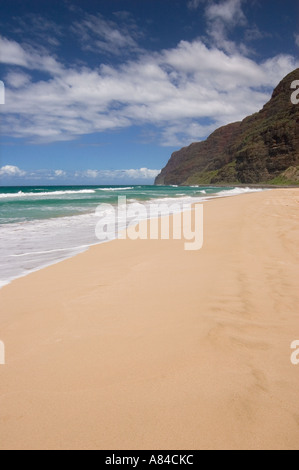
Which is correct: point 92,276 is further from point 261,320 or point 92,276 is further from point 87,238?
point 87,238

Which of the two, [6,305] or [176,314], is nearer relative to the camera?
[176,314]

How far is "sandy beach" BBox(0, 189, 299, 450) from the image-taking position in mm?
1490

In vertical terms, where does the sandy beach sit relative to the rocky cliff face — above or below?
below

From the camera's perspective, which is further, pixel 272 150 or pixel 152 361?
pixel 272 150

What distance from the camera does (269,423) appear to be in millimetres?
1509

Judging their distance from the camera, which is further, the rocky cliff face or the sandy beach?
the rocky cliff face

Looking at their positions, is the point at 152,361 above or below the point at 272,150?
below

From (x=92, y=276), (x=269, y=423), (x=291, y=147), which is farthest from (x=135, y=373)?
(x=291, y=147)

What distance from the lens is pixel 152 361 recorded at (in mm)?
→ 2061

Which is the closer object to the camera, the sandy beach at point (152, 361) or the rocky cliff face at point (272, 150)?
the sandy beach at point (152, 361)

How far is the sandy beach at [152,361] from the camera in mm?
1490

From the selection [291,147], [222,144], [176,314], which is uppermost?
[222,144]
